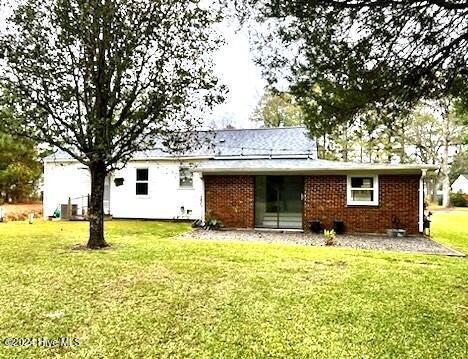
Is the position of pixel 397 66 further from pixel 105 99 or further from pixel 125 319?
pixel 105 99

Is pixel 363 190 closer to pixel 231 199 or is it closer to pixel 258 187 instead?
pixel 258 187

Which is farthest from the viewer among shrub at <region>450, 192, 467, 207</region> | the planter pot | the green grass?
shrub at <region>450, 192, 467, 207</region>

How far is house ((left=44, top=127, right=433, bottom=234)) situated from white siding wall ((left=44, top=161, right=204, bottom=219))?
48mm

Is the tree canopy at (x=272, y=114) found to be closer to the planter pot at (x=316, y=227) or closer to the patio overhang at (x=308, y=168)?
the patio overhang at (x=308, y=168)

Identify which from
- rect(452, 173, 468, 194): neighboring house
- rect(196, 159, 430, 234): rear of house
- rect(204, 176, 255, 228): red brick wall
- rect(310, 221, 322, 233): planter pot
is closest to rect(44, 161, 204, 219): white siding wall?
rect(204, 176, 255, 228): red brick wall

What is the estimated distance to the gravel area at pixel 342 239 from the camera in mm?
10469

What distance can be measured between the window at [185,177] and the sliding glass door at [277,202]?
3916 mm

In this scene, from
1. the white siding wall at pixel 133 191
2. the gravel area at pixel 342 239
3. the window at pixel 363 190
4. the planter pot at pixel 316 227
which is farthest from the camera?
the white siding wall at pixel 133 191

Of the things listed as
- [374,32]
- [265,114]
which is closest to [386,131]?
[374,32]

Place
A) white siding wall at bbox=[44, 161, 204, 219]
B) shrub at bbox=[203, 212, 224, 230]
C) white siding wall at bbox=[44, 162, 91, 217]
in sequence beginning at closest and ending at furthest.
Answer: shrub at bbox=[203, 212, 224, 230] → white siding wall at bbox=[44, 161, 204, 219] → white siding wall at bbox=[44, 162, 91, 217]

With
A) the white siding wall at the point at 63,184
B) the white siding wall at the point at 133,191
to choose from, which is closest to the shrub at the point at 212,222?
the white siding wall at the point at 133,191

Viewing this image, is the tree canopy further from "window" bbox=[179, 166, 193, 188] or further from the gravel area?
the gravel area

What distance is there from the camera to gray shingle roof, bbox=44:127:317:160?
16902 mm

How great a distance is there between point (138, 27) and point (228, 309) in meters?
6.89
